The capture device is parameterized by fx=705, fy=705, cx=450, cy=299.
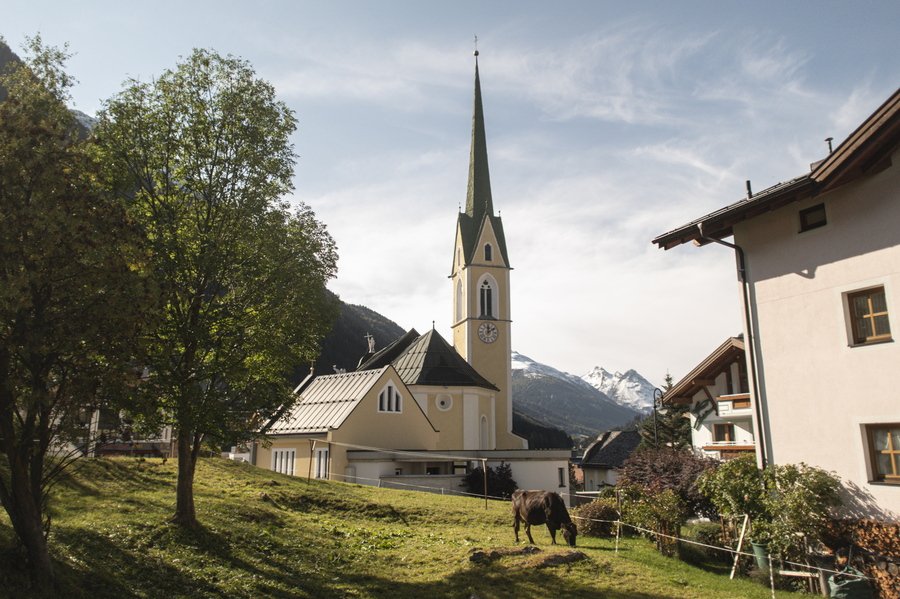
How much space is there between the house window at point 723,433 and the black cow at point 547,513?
52.1ft

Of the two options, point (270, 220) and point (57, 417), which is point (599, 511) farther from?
point (57, 417)

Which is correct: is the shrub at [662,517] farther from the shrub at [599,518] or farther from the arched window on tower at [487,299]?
the arched window on tower at [487,299]

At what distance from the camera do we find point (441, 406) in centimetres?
5066

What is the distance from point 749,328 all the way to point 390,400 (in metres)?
26.3

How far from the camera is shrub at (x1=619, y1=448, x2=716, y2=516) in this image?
68.3ft

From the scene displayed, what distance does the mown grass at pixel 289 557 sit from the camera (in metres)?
12.4

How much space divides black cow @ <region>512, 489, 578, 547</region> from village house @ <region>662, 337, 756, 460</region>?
9.57 metres

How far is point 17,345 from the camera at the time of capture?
1014 centimetres

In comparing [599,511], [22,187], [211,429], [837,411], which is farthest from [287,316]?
[837,411]

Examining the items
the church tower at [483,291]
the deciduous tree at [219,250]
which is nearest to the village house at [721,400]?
the deciduous tree at [219,250]

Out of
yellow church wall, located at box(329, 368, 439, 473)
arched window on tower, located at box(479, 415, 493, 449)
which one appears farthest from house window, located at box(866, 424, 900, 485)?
arched window on tower, located at box(479, 415, 493, 449)

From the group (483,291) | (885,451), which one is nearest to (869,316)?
(885,451)

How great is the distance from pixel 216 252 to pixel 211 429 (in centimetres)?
393

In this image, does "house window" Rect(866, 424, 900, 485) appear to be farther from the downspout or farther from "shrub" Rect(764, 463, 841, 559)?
the downspout
